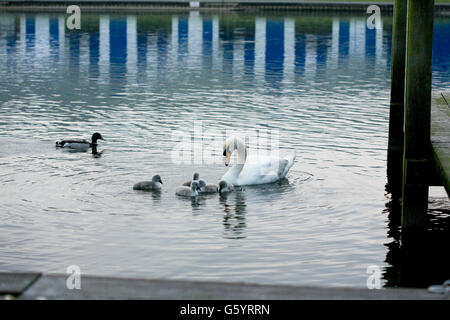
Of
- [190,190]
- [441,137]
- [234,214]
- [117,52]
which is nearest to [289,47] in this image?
[117,52]

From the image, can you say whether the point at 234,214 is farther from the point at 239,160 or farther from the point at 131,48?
the point at 131,48

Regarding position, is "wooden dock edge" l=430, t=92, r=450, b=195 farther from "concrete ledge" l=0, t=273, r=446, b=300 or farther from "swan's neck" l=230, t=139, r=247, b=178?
"concrete ledge" l=0, t=273, r=446, b=300

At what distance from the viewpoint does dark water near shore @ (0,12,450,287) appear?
11367 mm

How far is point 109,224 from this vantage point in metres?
12.8

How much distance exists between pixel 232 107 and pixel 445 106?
431 inches

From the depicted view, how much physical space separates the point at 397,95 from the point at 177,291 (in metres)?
11.7

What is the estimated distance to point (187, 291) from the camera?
5797 millimetres

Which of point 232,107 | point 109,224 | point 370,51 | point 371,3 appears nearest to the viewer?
point 109,224

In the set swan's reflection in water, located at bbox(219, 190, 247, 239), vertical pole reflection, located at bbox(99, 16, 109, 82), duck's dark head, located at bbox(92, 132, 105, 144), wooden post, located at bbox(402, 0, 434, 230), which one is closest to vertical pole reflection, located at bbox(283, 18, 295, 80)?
vertical pole reflection, located at bbox(99, 16, 109, 82)

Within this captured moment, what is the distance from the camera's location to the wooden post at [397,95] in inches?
644

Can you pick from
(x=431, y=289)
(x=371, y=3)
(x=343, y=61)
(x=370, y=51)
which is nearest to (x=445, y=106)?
(x=431, y=289)

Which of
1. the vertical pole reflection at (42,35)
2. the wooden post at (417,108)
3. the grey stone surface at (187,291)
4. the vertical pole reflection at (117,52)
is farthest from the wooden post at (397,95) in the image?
the vertical pole reflection at (42,35)

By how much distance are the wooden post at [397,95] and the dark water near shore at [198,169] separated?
1.55ft

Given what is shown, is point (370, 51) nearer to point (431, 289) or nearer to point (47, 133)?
point (47, 133)
